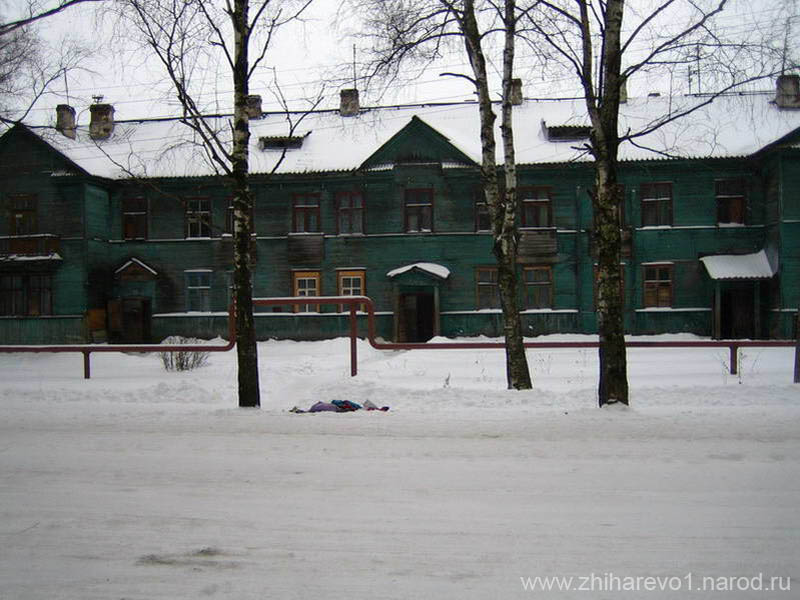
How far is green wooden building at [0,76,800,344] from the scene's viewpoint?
948 inches

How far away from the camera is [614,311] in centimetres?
788

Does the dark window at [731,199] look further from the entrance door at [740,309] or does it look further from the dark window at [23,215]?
the dark window at [23,215]

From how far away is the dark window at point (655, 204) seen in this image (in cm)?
2448

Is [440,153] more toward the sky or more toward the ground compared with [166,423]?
more toward the sky

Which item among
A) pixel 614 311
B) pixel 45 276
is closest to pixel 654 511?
pixel 614 311

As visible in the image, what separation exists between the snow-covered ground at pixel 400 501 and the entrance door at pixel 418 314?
17.1m

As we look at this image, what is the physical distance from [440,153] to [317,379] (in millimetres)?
15625

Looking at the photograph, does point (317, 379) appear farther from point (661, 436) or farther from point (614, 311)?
point (661, 436)

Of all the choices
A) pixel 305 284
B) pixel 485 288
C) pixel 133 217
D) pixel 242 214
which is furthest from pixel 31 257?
pixel 242 214

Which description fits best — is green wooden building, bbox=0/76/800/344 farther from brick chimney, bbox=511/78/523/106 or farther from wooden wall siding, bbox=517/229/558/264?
brick chimney, bbox=511/78/523/106

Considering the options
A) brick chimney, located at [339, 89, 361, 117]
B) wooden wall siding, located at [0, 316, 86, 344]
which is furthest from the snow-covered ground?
brick chimney, located at [339, 89, 361, 117]

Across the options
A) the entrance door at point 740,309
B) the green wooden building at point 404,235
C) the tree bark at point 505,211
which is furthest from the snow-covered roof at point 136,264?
the entrance door at point 740,309

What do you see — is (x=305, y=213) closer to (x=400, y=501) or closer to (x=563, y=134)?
(x=563, y=134)

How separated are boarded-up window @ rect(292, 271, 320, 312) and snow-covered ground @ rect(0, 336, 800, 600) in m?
17.3
